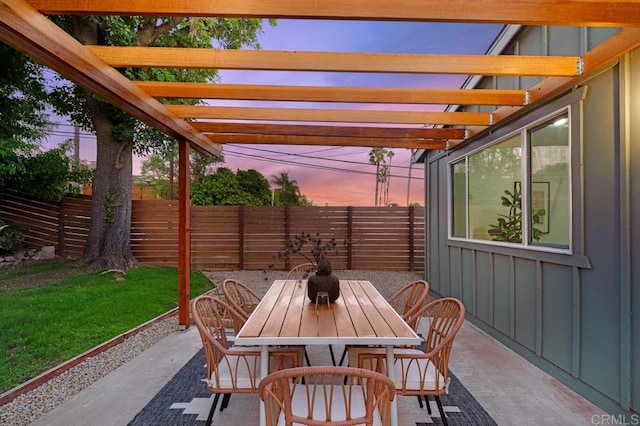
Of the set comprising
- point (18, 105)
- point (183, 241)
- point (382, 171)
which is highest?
point (382, 171)

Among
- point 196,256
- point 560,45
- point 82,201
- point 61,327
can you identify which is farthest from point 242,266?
point 560,45

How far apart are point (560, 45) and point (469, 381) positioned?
2.75 metres

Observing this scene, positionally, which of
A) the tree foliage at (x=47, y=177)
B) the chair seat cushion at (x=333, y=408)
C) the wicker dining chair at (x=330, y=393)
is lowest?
the chair seat cushion at (x=333, y=408)

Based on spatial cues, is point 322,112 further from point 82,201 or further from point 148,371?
point 82,201

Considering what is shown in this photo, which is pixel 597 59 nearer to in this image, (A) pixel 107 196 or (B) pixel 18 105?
(A) pixel 107 196

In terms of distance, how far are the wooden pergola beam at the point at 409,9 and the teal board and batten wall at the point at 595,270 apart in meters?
0.78

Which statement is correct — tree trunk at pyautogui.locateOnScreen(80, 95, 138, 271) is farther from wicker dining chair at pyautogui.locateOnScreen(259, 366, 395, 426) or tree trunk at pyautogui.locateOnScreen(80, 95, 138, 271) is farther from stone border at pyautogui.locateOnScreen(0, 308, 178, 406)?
Result: wicker dining chair at pyautogui.locateOnScreen(259, 366, 395, 426)

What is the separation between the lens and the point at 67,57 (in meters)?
1.84

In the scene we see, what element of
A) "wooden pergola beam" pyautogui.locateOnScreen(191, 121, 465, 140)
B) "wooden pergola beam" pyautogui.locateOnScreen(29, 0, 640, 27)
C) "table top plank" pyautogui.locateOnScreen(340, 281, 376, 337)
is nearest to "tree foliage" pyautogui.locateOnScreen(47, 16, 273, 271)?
"wooden pergola beam" pyautogui.locateOnScreen(191, 121, 465, 140)

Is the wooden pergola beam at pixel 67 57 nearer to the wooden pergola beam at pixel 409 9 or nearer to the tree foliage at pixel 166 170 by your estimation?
the wooden pergola beam at pixel 409 9

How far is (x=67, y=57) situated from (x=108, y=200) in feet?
18.0

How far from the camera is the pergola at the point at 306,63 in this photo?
5.29 feet

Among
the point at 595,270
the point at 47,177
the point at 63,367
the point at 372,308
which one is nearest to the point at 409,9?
the point at 372,308

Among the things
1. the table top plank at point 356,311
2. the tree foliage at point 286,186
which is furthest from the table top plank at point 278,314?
the tree foliage at point 286,186
